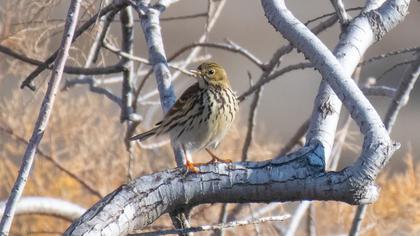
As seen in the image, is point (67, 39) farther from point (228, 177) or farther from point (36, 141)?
point (228, 177)

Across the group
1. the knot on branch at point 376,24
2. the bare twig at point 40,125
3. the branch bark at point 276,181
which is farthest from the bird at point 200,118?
the bare twig at point 40,125

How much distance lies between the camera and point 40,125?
2.61m

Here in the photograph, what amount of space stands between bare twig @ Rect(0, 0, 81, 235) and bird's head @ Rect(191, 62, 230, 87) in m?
2.19

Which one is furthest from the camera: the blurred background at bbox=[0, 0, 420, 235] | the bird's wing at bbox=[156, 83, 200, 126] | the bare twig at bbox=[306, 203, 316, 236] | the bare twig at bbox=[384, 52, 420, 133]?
the bare twig at bbox=[306, 203, 316, 236]

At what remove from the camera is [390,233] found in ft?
21.1

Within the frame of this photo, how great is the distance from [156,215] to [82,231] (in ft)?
0.97

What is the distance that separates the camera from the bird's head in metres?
4.90

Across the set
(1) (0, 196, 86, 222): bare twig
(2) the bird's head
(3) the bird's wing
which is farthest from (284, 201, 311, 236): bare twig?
(1) (0, 196, 86, 222): bare twig

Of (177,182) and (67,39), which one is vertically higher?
(67,39)

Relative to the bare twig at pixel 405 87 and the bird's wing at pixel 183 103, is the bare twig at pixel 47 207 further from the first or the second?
the bare twig at pixel 405 87

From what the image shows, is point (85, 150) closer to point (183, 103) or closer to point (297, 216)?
point (297, 216)

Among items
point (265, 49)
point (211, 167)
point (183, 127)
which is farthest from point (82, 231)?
point (265, 49)

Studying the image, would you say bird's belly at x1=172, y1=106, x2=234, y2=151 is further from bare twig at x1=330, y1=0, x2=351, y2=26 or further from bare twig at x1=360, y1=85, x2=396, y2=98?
bare twig at x1=330, y1=0, x2=351, y2=26

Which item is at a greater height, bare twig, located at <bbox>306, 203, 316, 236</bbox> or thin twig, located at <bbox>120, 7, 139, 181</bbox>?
thin twig, located at <bbox>120, 7, 139, 181</bbox>
